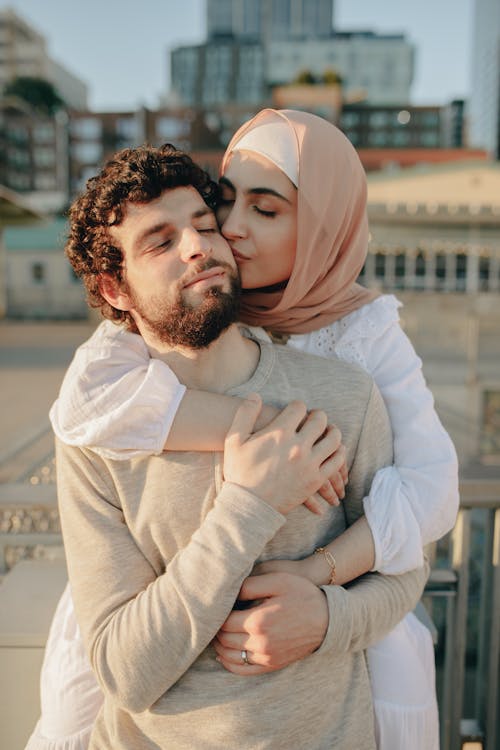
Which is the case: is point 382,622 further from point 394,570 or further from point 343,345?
point 343,345

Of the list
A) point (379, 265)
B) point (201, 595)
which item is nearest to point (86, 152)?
point (379, 265)

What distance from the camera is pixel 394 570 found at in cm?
149

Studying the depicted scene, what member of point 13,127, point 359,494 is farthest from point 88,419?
point 13,127

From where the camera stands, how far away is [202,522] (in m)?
1.40

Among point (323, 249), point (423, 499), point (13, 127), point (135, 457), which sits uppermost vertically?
point (13, 127)

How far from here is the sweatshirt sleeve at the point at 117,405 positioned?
1.37 m

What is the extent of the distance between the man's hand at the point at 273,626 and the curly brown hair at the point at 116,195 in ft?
2.43

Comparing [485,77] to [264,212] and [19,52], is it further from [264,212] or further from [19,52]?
[264,212]

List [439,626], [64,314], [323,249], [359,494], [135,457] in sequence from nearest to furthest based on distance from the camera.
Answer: [135,457], [359,494], [323,249], [439,626], [64,314]

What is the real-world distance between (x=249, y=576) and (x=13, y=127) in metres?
64.8

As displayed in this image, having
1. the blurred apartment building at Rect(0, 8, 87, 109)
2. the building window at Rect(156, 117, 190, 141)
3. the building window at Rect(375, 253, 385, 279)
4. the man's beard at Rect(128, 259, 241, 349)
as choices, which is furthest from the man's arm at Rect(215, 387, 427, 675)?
the blurred apartment building at Rect(0, 8, 87, 109)

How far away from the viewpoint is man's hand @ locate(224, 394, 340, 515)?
1.33 metres

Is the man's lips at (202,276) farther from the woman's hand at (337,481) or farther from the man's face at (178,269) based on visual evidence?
the woman's hand at (337,481)

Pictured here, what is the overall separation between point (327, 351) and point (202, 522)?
61cm
